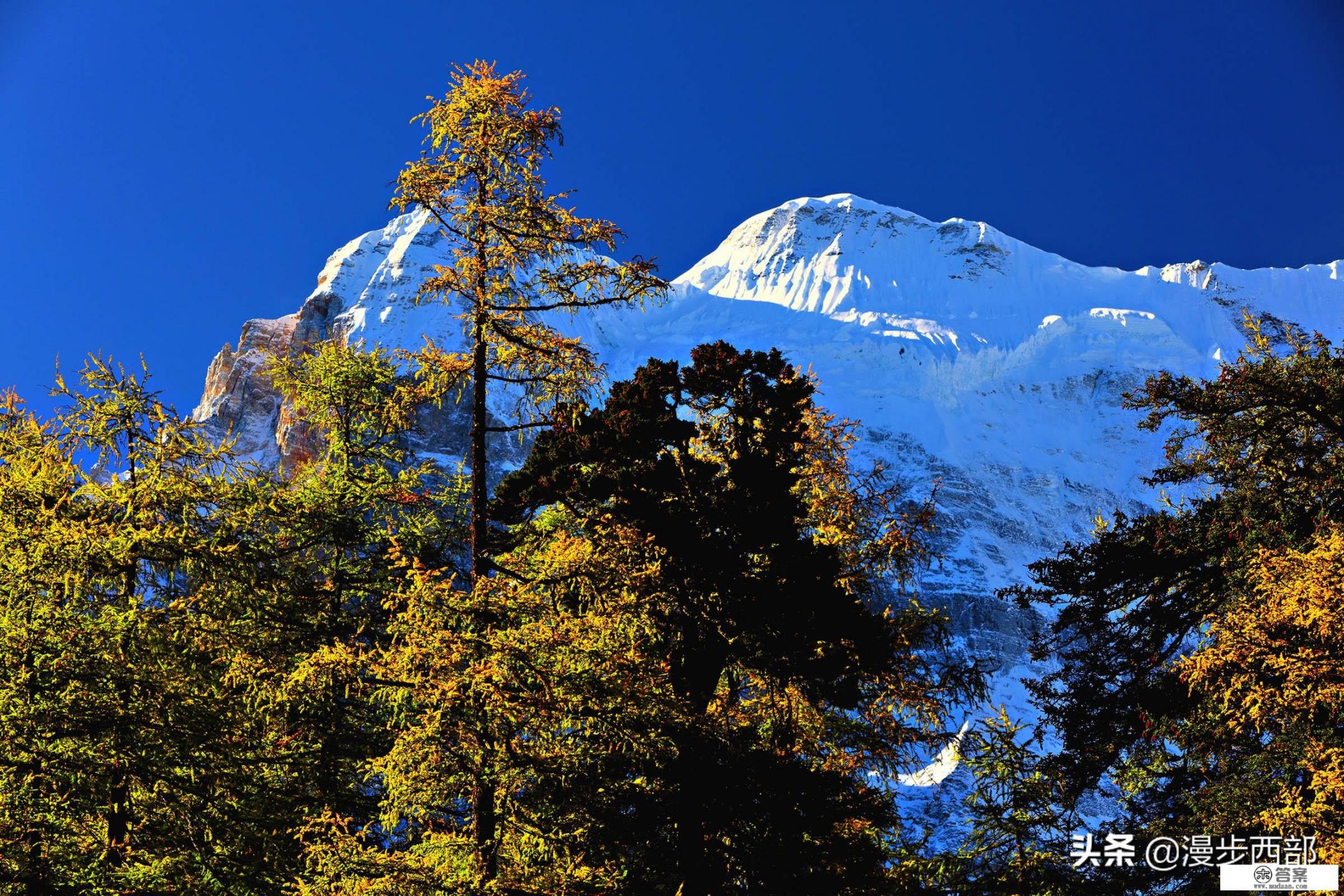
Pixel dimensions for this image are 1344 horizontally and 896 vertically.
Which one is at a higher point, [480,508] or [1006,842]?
[480,508]

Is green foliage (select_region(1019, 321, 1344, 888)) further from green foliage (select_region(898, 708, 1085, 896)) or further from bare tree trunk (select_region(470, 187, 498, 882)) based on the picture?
bare tree trunk (select_region(470, 187, 498, 882))

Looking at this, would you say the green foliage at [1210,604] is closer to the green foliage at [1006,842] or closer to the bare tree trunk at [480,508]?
the green foliage at [1006,842]

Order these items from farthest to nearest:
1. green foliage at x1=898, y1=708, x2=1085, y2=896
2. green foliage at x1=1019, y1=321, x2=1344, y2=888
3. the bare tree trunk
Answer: green foliage at x1=1019, y1=321, x2=1344, y2=888 < green foliage at x1=898, y1=708, x2=1085, y2=896 < the bare tree trunk

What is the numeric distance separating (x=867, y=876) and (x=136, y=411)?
809 cm

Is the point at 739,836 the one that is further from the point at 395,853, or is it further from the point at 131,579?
the point at 131,579

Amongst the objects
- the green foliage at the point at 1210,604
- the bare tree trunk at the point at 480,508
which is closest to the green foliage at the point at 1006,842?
the green foliage at the point at 1210,604

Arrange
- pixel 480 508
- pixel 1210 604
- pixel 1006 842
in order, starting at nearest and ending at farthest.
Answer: pixel 480 508 → pixel 1006 842 → pixel 1210 604

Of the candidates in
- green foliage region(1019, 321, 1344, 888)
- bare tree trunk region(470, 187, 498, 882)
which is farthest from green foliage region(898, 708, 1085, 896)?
bare tree trunk region(470, 187, 498, 882)

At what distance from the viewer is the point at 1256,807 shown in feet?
36.3

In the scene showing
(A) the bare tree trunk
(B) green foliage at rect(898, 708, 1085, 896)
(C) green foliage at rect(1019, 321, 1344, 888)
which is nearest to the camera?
(A) the bare tree trunk

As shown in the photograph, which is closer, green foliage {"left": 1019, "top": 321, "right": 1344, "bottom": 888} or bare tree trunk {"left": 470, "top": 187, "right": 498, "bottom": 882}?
bare tree trunk {"left": 470, "top": 187, "right": 498, "bottom": 882}

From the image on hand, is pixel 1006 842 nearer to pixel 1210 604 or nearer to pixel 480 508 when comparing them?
pixel 1210 604

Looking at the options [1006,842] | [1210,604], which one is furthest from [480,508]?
[1210,604]

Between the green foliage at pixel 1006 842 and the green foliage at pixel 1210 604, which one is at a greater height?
the green foliage at pixel 1210 604
